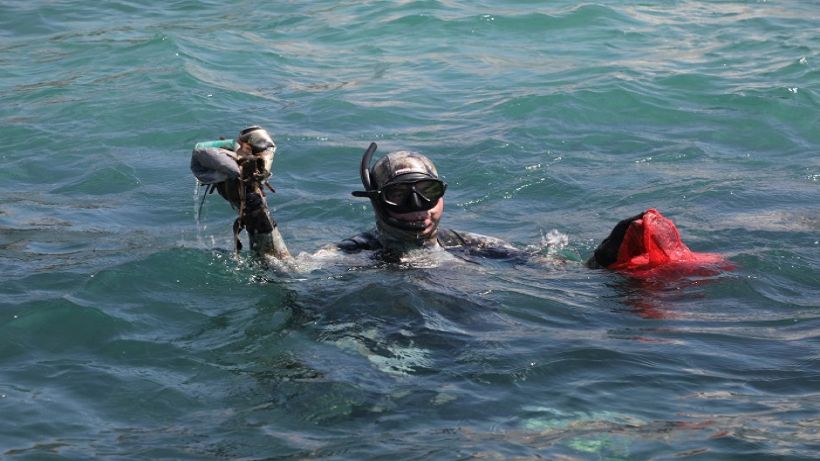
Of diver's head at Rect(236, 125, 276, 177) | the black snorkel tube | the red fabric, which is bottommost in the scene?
the red fabric

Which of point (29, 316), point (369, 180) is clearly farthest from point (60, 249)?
point (369, 180)

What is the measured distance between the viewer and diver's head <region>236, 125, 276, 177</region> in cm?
570

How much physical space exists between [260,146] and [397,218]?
0.94 m

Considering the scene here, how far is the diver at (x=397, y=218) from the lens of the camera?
5.64 m

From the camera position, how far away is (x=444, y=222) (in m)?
8.31

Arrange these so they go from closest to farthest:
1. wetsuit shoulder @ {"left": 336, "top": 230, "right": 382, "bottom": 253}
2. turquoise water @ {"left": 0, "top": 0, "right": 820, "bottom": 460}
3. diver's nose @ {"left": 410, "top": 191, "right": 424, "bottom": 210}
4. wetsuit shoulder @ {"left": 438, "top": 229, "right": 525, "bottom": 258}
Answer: turquoise water @ {"left": 0, "top": 0, "right": 820, "bottom": 460} < diver's nose @ {"left": 410, "top": 191, "right": 424, "bottom": 210} < wetsuit shoulder @ {"left": 336, "top": 230, "right": 382, "bottom": 253} < wetsuit shoulder @ {"left": 438, "top": 229, "right": 525, "bottom": 258}

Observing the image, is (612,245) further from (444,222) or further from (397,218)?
(444,222)

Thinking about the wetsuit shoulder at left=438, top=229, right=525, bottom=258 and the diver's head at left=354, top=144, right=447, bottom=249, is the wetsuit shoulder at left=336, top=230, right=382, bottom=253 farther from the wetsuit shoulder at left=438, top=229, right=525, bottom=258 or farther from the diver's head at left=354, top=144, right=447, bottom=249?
the wetsuit shoulder at left=438, top=229, right=525, bottom=258

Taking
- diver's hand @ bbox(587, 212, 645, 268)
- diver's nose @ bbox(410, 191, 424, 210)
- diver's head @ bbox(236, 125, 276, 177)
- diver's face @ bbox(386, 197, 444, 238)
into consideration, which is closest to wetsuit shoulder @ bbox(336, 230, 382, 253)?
diver's face @ bbox(386, 197, 444, 238)

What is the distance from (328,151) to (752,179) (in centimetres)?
342

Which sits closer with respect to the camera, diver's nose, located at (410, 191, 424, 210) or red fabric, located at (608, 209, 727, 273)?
red fabric, located at (608, 209, 727, 273)

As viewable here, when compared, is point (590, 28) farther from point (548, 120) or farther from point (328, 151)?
point (328, 151)

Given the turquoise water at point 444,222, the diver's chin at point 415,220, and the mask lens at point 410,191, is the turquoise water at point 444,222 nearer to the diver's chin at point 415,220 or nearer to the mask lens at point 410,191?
the diver's chin at point 415,220

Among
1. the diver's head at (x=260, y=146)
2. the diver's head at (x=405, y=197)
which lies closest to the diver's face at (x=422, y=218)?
the diver's head at (x=405, y=197)
